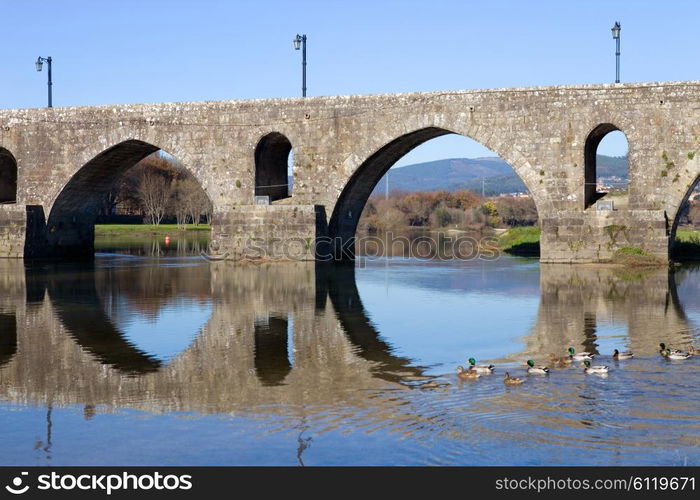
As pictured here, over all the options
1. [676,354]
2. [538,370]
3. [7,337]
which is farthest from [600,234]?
[7,337]

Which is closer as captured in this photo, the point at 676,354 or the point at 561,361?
the point at 561,361

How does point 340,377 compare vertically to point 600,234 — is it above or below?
below

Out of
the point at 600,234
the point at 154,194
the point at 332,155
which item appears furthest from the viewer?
the point at 154,194

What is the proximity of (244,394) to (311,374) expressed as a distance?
1.28 meters

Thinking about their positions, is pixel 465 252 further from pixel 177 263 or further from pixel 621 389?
pixel 621 389

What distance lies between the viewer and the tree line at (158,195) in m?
65.2

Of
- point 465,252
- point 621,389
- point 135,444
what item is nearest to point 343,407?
point 135,444

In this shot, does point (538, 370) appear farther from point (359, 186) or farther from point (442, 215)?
point (442, 215)

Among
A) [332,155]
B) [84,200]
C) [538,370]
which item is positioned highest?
[332,155]

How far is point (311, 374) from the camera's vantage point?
1124 centimetres

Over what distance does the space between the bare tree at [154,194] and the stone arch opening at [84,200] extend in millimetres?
29051

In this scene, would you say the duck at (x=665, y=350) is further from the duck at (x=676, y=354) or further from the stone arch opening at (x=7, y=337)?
the stone arch opening at (x=7, y=337)

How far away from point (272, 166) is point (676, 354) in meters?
21.4

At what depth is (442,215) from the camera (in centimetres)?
7950
